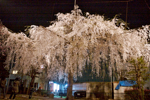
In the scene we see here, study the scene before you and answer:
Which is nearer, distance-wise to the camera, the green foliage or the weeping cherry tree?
the weeping cherry tree

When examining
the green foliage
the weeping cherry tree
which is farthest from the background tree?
the weeping cherry tree

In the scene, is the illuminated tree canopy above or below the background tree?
above

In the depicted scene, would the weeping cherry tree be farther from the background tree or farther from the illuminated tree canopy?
the background tree

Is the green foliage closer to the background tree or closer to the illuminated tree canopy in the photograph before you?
the background tree

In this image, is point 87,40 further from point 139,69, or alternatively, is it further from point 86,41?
point 139,69

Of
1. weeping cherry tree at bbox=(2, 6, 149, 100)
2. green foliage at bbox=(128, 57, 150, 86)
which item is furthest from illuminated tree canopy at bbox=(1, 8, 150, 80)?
green foliage at bbox=(128, 57, 150, 86)

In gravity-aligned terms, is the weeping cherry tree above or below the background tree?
above

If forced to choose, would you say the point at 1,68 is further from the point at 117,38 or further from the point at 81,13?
the point at 117,38

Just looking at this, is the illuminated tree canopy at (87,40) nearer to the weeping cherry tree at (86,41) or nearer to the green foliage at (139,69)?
the weeping cherry tree at (86,41)

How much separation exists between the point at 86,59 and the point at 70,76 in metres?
1.77

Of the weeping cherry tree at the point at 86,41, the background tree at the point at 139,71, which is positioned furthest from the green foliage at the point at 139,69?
the weeping cherry tree at the point at 86,41

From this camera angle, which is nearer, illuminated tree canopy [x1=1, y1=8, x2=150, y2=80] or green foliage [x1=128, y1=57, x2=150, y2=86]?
illuminated tree canopy [x1=1, y1=8, x2=150, y2=80]

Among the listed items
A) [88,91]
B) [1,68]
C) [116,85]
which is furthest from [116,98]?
[1,68]

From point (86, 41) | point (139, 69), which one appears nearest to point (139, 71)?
point (139, 69)
